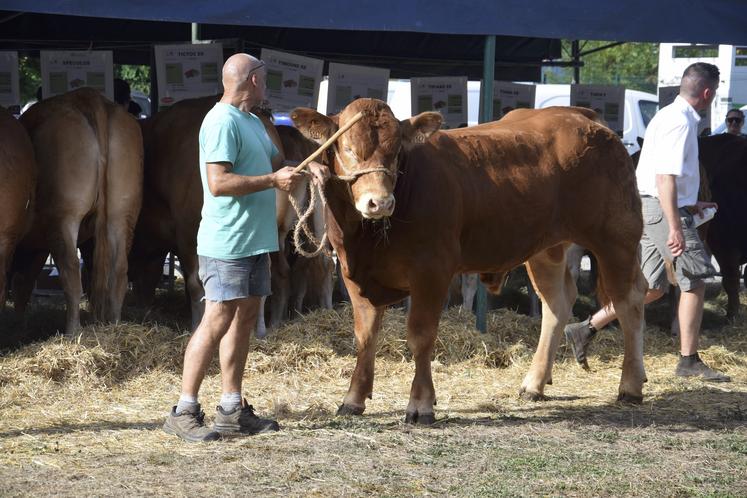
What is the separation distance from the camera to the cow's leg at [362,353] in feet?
19.5

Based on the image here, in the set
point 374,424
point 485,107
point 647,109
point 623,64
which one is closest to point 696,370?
point 485,107

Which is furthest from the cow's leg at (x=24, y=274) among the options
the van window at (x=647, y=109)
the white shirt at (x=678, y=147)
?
the van window at (x=647, y=109)

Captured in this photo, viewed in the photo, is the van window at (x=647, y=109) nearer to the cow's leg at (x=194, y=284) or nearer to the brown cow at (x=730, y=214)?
the brown cow at (x=730, y=214)

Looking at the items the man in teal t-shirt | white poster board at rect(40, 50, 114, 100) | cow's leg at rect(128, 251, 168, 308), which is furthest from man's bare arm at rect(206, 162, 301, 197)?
white poster board at rect(40, 50, 114, 100)

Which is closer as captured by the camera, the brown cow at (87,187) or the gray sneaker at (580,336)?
the brown cow at (87,187)

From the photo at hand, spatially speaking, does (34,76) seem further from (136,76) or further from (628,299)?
(628,299)

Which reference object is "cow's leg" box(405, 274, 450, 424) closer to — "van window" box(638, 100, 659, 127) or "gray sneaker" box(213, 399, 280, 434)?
"gray sneaker" box(213, 399, 280, 434)

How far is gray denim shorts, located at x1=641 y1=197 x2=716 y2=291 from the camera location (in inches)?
280

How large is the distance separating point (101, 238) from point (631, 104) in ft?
49.6

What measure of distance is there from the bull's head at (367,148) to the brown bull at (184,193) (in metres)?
2.43

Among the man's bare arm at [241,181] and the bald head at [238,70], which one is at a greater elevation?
the bald head at [238,70]

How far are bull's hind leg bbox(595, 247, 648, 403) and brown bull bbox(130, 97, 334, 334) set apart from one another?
251 centimetres

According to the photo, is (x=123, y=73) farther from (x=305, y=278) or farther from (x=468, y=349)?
(x=468, y=349)

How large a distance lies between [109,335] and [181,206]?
1236 millimetres
